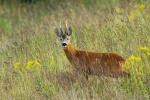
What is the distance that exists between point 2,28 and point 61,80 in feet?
19.7

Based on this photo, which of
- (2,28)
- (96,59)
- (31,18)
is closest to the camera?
(96,59)

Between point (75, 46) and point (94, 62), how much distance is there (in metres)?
2.02

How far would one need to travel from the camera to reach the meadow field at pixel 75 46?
801cm

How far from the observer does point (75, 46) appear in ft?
34.5

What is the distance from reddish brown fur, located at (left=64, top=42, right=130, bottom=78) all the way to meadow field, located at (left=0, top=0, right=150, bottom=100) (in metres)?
0.10

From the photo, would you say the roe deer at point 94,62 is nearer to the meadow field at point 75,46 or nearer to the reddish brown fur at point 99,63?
the reddish brown fur at point 99,63

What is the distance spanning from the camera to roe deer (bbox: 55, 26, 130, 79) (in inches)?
328

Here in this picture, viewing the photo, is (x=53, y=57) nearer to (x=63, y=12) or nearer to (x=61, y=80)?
(x=61, y=80)

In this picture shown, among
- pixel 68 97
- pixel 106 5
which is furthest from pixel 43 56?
pixel 106 5

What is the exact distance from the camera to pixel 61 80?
8.61 m

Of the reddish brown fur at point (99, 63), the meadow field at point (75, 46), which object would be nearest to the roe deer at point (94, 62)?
the reddish brown fur at point (99, 63)

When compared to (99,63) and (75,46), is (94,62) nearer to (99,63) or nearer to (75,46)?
(99,63)

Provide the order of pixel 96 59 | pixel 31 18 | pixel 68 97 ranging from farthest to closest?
pixel 31 18, pixel 96 59, pixel 68 97

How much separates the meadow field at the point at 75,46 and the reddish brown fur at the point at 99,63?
0.33 feet
